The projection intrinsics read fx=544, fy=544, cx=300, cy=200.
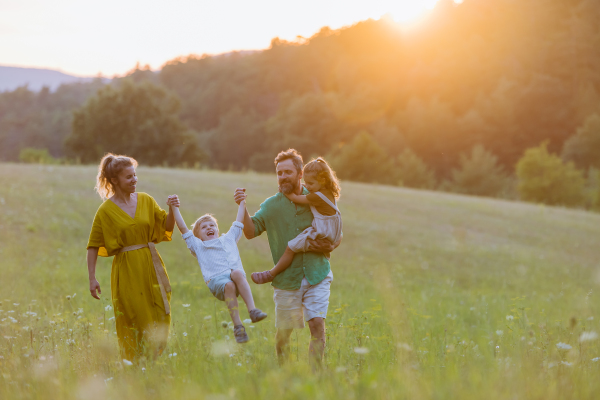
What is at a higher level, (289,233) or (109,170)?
(109,170)

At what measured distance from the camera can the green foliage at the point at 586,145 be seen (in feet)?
195

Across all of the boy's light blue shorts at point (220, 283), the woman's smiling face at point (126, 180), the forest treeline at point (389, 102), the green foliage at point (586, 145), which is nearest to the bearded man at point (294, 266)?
the boy's light blue shorts at point (220, 283)

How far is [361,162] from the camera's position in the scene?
5531 centimetres

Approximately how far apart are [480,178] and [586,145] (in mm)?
13705

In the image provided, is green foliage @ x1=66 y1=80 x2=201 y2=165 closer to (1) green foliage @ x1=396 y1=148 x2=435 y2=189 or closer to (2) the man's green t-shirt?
(1) green foliage @ x1=396 y1=148 x2=435 y2=189

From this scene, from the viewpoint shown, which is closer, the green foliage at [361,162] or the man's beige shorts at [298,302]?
the man's beige shorts at [298,302]

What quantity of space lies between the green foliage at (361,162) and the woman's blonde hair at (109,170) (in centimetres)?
4980

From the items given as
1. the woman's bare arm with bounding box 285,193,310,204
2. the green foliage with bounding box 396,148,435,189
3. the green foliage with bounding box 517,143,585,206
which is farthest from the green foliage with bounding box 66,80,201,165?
the woman's bare arm with bounding box 285,193,310,204

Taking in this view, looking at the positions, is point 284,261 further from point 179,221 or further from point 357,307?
point 357,307

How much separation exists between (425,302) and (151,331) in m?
6.08

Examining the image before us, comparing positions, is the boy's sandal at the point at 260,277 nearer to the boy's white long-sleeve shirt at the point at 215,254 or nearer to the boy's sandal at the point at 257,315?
the boy's white long-sleeve shirt at the point at 215,254

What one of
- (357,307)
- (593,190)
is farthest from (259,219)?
(593,190)

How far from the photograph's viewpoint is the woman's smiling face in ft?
17.7

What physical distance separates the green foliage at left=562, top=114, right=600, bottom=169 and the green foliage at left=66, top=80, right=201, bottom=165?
4211cm
